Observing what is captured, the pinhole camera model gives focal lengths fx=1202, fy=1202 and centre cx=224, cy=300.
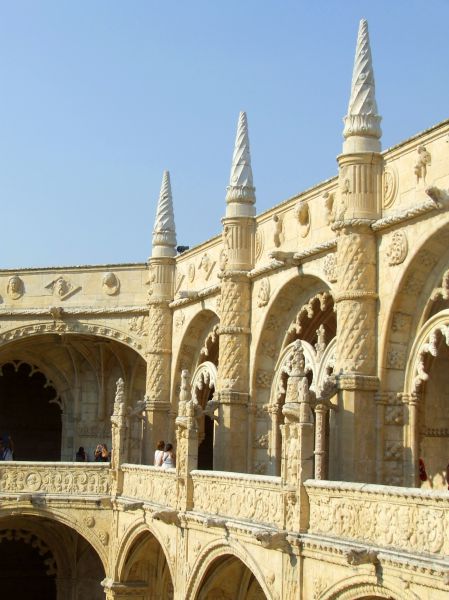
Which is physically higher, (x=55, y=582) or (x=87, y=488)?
(x=87, y=488)

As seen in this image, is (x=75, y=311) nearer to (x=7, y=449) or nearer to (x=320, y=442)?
(x=7, y=449)

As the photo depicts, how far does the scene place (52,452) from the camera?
34.5 metres

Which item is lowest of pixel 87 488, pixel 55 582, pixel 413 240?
pixel 55 582

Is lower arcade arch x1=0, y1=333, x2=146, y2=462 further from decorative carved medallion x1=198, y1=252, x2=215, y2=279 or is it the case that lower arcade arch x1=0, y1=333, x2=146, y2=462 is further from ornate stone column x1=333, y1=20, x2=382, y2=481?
ornate stone column x1=333, y1=20, x2=382, y2=481

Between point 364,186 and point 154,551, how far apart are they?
9.90 meters

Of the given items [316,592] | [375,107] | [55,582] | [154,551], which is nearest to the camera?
[316,592]

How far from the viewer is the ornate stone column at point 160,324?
2678 centimetres

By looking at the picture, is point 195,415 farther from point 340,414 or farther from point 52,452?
point 52,452

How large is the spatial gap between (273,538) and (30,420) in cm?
1955

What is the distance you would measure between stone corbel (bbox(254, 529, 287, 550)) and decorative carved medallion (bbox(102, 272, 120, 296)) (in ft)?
45.0

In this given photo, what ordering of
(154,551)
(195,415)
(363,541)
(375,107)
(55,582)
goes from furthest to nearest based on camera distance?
(55,582), (154,551), (195,415), (375,107), (363,541)

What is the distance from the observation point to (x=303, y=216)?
67.8 feet

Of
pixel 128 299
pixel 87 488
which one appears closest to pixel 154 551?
pixel 87 488

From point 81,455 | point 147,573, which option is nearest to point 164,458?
point 147,573
